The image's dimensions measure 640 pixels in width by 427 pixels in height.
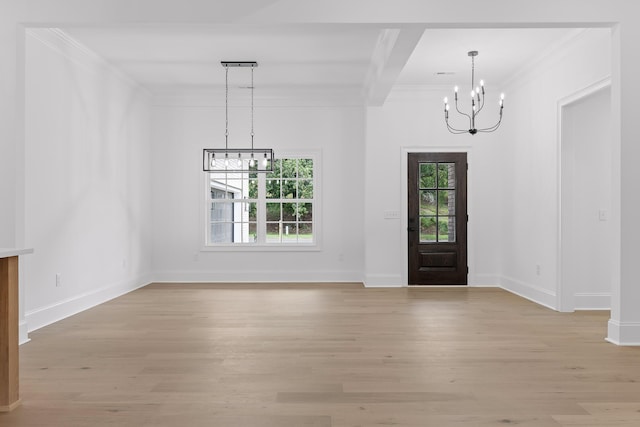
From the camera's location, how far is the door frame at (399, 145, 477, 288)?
322 inches

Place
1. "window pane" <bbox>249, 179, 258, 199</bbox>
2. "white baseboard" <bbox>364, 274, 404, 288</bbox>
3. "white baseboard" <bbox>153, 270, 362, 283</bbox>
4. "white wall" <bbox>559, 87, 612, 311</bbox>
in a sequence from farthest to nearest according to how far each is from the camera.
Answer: "window pane" <bbox>249, 179, 258, 199</bbox> → "white baseboard" <bbox>153, 270, 362, 283</bbox> → "white baseboard" <bbox>364, 274, 404, 288</bbox> → "white wall" <bbox>559, 87, 612, 311</bbox>

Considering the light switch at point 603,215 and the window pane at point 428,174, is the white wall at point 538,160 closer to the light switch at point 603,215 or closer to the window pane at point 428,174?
the light switch at point 603,215

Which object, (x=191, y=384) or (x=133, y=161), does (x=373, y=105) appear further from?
(x=191, y=384)

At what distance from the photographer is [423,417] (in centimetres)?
279

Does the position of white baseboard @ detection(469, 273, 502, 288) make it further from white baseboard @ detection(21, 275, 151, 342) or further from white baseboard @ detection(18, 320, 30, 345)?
white baseboard @ detection(18, 320, 30, 345)

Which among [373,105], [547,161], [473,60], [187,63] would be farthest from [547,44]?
[187,63]

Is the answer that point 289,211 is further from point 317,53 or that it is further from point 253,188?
point 317,53

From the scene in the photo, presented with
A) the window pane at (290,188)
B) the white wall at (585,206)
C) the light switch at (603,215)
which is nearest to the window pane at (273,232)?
the window pane at (290,188)

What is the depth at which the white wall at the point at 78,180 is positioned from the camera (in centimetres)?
521

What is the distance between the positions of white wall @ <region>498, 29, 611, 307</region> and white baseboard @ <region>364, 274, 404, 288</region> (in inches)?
61.3

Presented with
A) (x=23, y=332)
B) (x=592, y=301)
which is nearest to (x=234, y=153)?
(x=23, y=332)

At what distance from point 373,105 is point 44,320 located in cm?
520

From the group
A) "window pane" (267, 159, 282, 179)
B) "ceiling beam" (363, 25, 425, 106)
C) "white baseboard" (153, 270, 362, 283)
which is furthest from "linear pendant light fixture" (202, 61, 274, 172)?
"white baseboard" (153, 270, 362, 283)

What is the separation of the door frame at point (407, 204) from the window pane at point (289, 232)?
1735 millimetres
